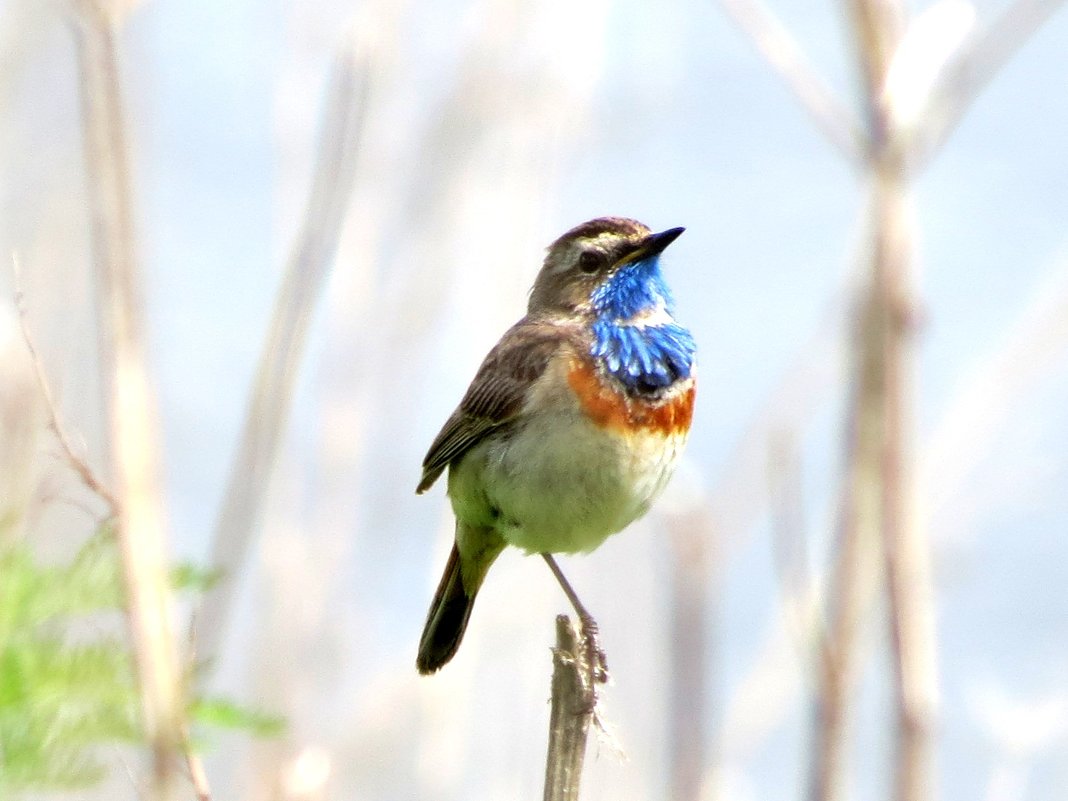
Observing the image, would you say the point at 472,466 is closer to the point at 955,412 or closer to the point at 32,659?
the point at 955,412

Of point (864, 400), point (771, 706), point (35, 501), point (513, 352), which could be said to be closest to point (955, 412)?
point (771, 706)

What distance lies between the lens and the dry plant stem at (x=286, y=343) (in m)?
2.17

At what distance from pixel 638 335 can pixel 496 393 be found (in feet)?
1.31

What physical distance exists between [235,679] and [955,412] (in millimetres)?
2328

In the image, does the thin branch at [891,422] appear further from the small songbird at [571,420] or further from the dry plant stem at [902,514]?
the small songbird at [571,420]

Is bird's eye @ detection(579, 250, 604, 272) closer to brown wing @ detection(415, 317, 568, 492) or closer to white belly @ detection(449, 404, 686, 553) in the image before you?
brown wing @ detection(415, 317, 568, 492)

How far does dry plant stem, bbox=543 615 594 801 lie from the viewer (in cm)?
235

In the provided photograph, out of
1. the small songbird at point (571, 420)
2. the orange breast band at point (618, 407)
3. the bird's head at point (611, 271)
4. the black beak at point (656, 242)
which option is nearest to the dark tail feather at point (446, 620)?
the small songbird at point (571, 420)

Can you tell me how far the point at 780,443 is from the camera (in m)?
2.16

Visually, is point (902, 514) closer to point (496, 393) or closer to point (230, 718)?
point (230, 718)

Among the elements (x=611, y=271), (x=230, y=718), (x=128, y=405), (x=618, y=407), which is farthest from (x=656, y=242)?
(x=128, y=405)

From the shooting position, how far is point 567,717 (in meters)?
2.53

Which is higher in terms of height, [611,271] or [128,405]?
[611,271]

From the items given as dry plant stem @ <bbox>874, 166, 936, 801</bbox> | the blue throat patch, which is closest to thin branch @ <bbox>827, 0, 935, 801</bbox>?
dry plant stem @ <bbox>874, 166, 936, 801</bbox>
